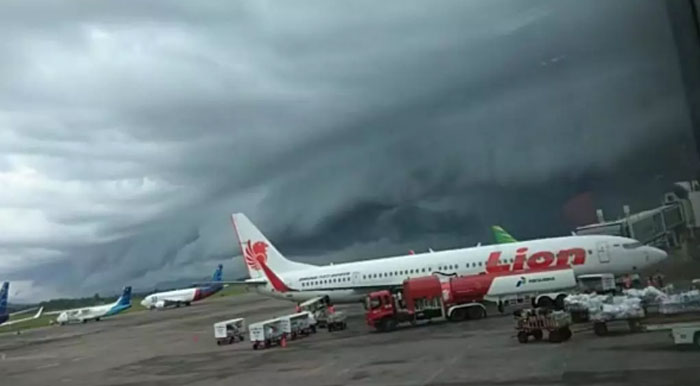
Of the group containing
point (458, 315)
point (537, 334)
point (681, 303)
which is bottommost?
point (458, 315)

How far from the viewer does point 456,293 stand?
38.2 ft

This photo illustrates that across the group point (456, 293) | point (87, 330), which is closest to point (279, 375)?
point (456, 293)

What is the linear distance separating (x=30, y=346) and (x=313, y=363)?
9.90 metres

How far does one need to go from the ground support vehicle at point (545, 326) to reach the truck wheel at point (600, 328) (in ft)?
1.06

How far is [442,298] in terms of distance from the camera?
11.7 m

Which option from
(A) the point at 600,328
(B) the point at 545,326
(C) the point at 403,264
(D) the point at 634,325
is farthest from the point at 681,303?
(C) the point at 403,264

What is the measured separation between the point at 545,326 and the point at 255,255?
1115 centimetres

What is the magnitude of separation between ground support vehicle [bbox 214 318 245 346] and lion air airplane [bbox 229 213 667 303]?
5.33 ft

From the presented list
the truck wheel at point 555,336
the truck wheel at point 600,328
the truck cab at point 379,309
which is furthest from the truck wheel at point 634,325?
the truck cab at point 379,309

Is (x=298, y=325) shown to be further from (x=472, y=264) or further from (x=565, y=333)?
(x=565, y=333)

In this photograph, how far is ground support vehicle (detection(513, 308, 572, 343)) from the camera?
5.41 meters

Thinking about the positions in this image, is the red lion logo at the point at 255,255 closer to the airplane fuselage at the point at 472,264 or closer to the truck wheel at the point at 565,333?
the airplane fuselage at the point at 472,264

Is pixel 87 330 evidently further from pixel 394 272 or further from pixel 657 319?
pixel 657 319

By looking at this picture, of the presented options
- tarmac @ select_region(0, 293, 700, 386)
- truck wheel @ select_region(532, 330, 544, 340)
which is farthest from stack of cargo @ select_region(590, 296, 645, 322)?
truck wheel @ select_region(532, 330, 544, 340)
